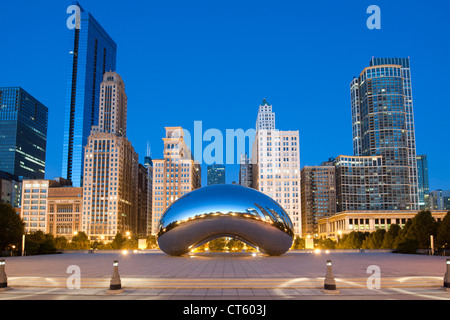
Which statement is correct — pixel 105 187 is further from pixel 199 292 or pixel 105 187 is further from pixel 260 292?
pixel 260 292

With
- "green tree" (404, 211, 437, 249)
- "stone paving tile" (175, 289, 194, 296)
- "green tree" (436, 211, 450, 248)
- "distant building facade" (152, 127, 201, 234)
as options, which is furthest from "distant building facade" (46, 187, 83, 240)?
"stone paving tile" (175, 289, 194, 296)

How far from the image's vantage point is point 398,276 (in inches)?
607

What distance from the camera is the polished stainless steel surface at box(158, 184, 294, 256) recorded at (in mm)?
24812

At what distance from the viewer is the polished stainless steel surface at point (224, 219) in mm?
24812

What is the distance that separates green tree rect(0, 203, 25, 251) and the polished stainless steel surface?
92.2 feet

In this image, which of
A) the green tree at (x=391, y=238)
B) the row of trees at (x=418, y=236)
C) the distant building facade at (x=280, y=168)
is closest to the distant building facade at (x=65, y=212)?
the distant building facade at (x=280, y=168)

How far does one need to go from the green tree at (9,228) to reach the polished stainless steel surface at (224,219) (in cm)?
2811

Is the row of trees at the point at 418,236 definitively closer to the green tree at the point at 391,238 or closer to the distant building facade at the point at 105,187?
the green tree at the point at 391,238

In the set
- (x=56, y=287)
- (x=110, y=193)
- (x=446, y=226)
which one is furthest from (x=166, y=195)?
(x=56, y=287)

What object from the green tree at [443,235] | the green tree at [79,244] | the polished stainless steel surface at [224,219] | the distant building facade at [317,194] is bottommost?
the green tree at [79,244]

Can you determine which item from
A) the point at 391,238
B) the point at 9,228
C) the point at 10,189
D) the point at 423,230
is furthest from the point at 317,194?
the point at 9,228

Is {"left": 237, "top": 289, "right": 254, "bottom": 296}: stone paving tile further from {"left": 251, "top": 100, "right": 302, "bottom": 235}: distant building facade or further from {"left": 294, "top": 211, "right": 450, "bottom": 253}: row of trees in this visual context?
{"left": 251, "top": 100, "right": 302, "bottom": 235}: distant building facade

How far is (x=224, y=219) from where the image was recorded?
24781 mm
